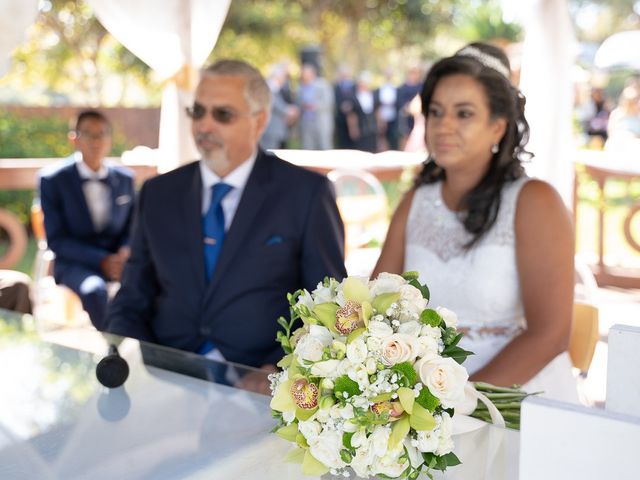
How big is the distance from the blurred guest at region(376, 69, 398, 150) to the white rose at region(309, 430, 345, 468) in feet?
49.7

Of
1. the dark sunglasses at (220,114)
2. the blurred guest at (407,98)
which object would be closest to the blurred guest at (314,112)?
the blurred guest at (407,98)

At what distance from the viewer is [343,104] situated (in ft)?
52.6

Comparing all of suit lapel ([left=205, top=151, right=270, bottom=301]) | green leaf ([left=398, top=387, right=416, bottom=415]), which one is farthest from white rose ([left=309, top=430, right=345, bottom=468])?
suit lapel ([left=205, top=151, right=270, bottom=301])

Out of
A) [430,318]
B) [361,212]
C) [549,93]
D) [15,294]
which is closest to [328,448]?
[430,318]

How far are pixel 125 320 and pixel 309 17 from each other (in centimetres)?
2236

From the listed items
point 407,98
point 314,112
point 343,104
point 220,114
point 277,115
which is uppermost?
point 407,98

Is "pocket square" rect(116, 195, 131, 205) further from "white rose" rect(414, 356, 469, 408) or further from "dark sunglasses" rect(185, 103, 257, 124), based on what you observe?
"white rose" rect(414, 356, 469, 408)

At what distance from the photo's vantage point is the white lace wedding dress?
9.03 ft

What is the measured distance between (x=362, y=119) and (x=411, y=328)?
15074 mm

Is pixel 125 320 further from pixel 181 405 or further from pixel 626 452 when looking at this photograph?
pixel 626 452

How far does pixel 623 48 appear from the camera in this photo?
13.8 meters

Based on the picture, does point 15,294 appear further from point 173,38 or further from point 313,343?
point 313,343

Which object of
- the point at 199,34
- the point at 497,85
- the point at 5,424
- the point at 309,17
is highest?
the point at 309,17

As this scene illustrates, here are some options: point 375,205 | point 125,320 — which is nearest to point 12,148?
point 375,205
